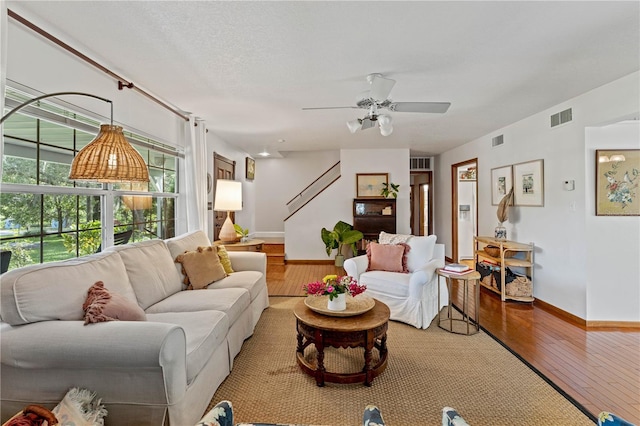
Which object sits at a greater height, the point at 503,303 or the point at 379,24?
the point at 379,24

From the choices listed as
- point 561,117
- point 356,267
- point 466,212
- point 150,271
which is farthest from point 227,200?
point 466,212

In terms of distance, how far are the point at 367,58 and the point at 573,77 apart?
205 centimetres

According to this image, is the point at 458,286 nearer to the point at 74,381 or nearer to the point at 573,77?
the point at 573,77

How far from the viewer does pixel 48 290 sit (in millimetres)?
1714

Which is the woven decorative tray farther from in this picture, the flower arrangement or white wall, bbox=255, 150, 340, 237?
white wall, bbox=255, 150, 340, 237

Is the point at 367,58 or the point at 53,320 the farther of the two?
the point at 367,58

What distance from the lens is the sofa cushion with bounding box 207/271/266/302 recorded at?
10.0 ft

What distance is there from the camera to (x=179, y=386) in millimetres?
1606

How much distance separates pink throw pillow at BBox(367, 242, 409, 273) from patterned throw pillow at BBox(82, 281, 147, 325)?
2.58 m

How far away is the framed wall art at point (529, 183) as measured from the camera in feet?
13.0

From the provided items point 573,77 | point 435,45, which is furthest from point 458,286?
point 435,45

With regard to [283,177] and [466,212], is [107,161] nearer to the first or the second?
[283,177]

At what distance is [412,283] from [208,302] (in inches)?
79.8

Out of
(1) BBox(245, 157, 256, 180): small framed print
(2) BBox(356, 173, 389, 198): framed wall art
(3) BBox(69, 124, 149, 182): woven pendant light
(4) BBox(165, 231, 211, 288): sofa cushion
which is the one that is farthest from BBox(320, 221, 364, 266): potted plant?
(3) BBox(69, 124, 149, 182): woven pendant light
